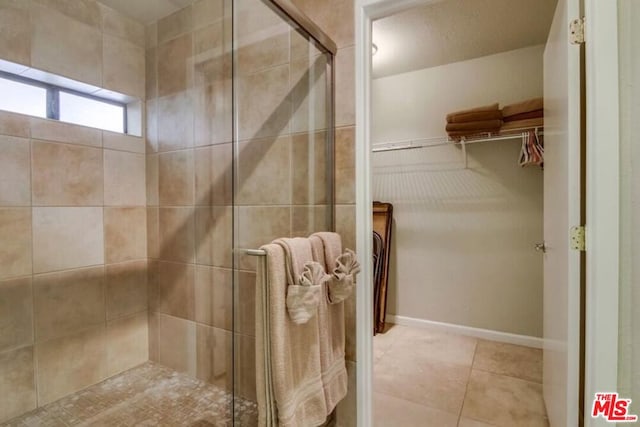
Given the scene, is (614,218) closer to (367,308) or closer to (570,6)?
(570,6)

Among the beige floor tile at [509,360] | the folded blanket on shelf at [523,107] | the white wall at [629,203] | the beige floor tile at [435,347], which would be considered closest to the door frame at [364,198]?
the white wall at [629,203]

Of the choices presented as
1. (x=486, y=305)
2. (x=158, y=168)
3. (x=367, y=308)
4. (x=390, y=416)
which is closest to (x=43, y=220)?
(x=158, y=168)

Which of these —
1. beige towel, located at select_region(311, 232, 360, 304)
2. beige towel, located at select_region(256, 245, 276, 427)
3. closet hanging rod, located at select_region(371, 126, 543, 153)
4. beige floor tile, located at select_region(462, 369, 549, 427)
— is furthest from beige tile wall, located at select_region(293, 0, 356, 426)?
closet hanging rod, located at select_region(371, 126, 543, 153)

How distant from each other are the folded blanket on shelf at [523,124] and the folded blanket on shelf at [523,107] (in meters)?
0.07

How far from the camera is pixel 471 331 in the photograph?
270 centimetres

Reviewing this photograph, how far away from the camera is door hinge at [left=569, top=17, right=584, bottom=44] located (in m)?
1.07

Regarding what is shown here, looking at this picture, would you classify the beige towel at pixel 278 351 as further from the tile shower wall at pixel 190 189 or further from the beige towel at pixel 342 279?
the tile shower wall at pixel 190 189

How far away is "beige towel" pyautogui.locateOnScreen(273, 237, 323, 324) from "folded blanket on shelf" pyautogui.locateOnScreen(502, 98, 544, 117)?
2.28 metres

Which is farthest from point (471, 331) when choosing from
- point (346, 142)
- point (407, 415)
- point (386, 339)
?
point (346, 142)

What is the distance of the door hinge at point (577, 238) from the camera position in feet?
3.49

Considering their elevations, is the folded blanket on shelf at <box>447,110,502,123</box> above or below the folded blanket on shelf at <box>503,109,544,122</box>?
above

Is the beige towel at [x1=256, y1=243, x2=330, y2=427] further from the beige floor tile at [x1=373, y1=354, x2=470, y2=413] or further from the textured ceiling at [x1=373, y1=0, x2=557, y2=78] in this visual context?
the textured ceiling at [x1=373, y1=0, x2=557, y2=78]

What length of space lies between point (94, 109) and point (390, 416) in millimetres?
2494

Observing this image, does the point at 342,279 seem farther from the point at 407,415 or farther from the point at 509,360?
the point at 509,360
